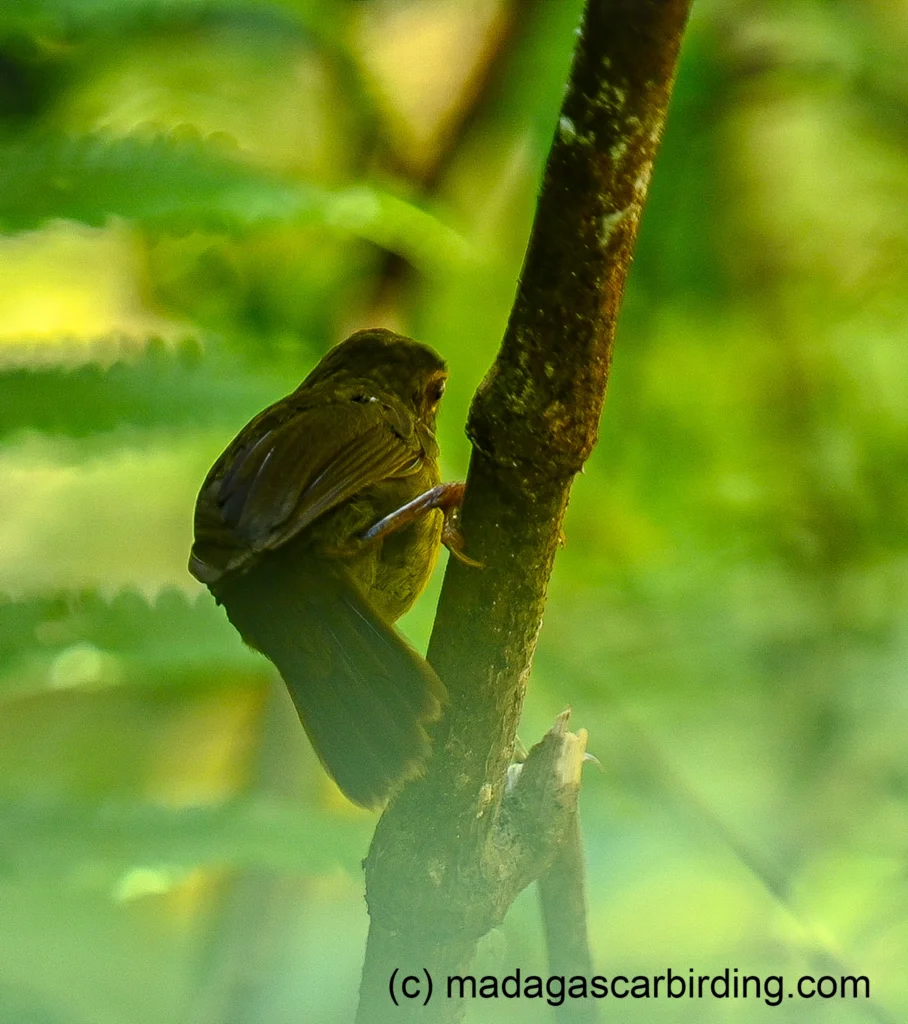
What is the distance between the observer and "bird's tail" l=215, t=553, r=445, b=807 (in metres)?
0.91

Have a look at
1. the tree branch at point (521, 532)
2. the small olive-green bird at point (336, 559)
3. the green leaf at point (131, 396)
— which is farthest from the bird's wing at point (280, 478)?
the green leaf at point (131, 396)

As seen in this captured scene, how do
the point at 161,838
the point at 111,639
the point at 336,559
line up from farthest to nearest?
the point at 111,639
the point at 161,838
the point at 336,559

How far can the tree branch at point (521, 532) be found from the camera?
2.16 feet

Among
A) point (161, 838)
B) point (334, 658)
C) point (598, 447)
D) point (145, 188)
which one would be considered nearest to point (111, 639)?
point (161, 838)

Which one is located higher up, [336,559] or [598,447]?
[598,447]

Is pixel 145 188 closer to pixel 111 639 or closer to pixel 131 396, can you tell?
pixel 131 396

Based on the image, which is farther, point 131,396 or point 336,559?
point 131,396

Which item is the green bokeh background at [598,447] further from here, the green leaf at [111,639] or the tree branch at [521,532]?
the tree branch at [521,532]

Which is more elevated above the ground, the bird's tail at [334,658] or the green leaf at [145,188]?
the green leaf at [145,188]

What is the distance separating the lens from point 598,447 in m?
2.45

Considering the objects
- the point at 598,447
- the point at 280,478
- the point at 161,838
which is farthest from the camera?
the point at 598,447

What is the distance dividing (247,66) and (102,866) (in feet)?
6.55

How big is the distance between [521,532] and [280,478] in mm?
247

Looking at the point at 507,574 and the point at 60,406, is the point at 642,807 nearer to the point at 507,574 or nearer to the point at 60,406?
the point at 60,406
